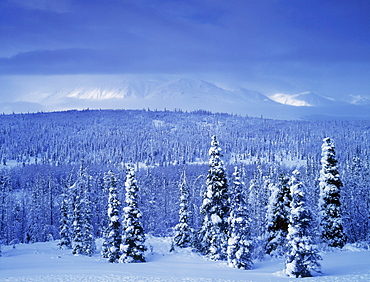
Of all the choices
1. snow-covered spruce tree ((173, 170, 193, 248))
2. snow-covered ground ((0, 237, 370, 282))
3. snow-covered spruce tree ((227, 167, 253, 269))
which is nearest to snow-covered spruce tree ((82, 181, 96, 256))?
snow-covered ground ((0, 237, 370, 282))

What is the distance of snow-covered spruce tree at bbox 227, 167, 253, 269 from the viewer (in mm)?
→ 27797

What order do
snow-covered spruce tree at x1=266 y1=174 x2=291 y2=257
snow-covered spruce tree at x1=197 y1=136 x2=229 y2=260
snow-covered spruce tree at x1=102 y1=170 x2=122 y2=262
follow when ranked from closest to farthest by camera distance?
snow-covered spruce tree at x1=197 y1=136 x2=229 y2=260, snow-covered spruce tree at x1=266 y1=174 x2=291 y2=257, snow-covered spruce tree at x1=102 y1=170 x2=122 y2=262

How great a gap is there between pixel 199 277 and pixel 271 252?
1228 cm

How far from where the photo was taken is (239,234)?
2802 cm

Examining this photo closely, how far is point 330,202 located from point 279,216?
4.94 m

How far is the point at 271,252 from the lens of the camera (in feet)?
107

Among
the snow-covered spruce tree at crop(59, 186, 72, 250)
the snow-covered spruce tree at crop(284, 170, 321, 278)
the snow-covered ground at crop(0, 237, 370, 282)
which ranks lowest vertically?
the snow-covered spruce tree at crop(59, 186, 72, 250)

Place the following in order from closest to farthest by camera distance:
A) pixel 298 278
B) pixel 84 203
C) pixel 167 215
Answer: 1. pixel 298 278
2. pixel 84 203
3. pixel 167 215

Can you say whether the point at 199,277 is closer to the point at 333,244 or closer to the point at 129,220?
the point at 129,220

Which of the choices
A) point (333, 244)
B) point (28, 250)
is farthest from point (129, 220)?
point (333, 244)

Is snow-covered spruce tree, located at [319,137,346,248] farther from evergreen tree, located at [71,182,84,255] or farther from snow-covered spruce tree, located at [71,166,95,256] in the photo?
evergreen tree, located at [71,182,84,255]

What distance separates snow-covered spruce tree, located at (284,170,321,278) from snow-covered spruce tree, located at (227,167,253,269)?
17.1ft

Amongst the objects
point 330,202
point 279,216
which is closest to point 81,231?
point 279,216

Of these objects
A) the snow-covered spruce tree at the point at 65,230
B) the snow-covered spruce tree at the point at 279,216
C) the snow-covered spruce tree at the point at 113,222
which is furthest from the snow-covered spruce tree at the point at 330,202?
the snow-covered spruce tree at the point at 65,230
